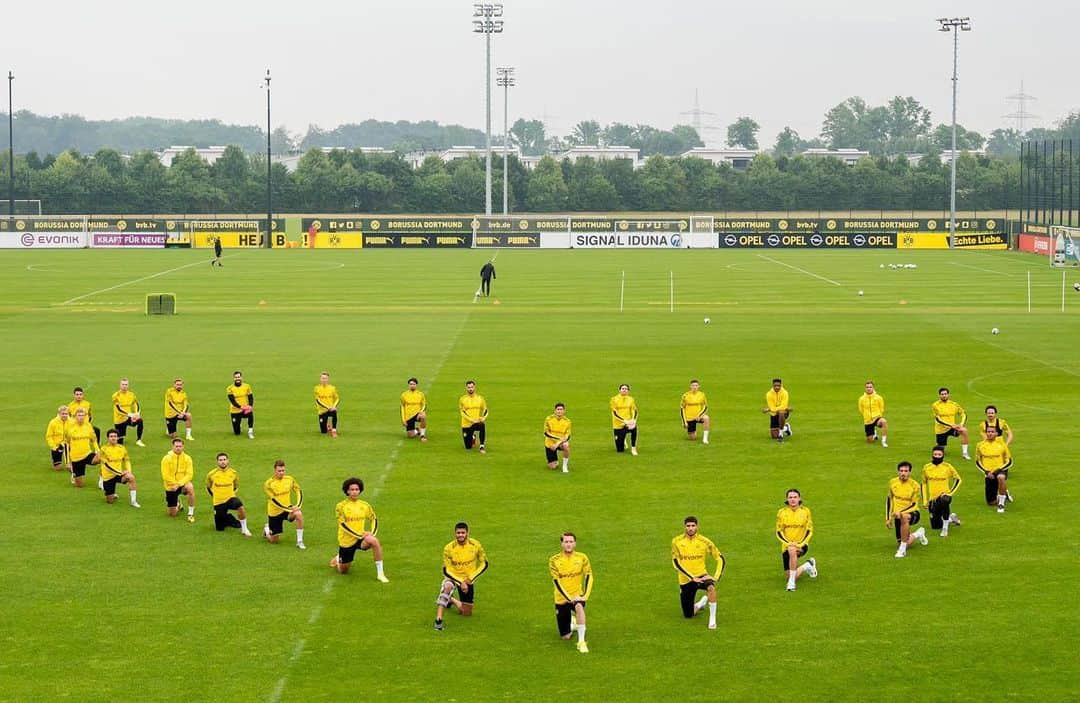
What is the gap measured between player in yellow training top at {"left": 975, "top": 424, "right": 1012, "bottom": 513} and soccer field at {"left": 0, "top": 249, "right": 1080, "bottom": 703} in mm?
661

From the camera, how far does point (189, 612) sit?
20406 mm

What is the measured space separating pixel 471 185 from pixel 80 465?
485 ft

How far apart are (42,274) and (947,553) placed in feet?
247

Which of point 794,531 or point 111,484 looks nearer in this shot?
point 794,531

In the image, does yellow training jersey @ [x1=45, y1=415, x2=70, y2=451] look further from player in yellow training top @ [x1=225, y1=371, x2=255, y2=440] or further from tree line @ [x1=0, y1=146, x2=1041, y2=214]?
tree line @ [x1=0, y1=146, x2=1041, y2=214]

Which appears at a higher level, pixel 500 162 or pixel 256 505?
pixel 500 162

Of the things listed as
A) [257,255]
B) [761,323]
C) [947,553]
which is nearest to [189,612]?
[947,553]

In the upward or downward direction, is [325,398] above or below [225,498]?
above

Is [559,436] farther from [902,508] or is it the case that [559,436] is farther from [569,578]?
[569,578]

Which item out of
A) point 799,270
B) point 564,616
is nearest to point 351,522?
point 564,616

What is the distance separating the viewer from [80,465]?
28.7 metres

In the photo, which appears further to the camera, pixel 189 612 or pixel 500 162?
pixel 500 162

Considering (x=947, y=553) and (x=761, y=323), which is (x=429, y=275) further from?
(x=947, y=553)

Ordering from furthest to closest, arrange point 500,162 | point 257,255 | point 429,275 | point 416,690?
point 500,162 → point 257,255 → point 429,275 → point 416,690
